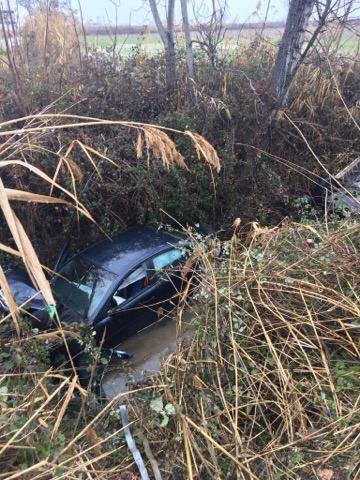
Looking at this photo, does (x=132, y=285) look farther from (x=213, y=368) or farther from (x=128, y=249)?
(x=213, y=368)

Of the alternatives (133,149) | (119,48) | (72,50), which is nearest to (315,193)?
(133,149)

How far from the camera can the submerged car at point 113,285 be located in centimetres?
520

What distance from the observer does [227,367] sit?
3.00 meters

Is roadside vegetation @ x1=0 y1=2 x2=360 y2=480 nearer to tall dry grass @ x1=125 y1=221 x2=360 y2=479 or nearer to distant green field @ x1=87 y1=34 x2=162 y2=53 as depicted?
tall dry grass @ x1=125 y1=221 x2=360 y2=479

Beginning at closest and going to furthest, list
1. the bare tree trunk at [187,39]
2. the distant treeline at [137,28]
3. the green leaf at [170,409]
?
the green leaf at [170,409] < the bare tree trunk at [187,39] < the distant treeline at [137,28]

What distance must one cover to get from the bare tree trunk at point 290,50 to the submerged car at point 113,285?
3.76 meters

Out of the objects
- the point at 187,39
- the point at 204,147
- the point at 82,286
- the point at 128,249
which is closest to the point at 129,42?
the point at 187,39

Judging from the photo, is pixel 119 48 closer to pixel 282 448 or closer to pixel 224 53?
pixel 224 53

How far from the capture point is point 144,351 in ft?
18.5

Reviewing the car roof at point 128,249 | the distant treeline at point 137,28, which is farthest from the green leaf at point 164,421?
the distant treeline at point 137,28

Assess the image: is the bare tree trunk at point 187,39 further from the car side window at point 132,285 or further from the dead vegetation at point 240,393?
the dead vegetation at point 240,393

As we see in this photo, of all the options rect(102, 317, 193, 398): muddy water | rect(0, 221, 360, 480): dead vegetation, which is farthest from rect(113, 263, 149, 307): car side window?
rect(0, 221, 360, 480): dead vegetation

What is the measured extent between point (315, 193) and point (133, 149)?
3.72m

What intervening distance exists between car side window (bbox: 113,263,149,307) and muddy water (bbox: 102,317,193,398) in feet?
2.40
